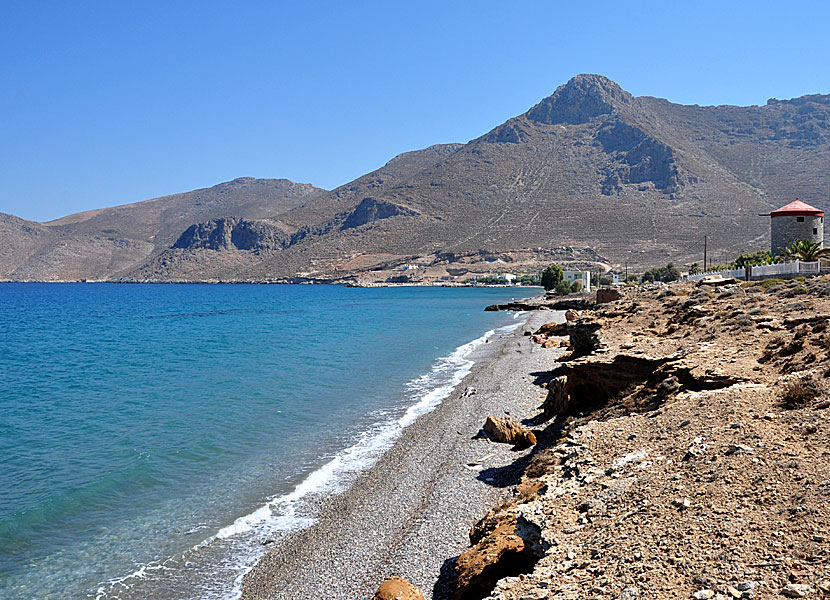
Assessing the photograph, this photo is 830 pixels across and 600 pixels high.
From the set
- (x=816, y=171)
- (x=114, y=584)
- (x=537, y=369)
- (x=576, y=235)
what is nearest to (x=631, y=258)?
(x=576, y=235)

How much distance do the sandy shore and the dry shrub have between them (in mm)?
4296

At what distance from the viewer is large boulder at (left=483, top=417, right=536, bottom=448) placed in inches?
485

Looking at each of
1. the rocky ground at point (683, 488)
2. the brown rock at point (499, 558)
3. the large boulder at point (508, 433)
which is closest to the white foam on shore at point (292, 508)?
the large boulder at point (508, 433)

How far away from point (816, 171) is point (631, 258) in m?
62.6

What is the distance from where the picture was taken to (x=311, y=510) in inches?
398

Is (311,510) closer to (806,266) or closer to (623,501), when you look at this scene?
(623,501)

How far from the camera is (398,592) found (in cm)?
654

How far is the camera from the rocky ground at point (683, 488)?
15.6 feet

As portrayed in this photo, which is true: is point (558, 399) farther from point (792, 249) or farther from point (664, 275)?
point (664, 275)

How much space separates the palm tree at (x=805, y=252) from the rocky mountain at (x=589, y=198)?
61159 millimetres

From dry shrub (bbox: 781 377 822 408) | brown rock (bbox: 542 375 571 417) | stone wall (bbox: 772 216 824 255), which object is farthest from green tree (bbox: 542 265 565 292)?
dry shrub (bbox: 781 377 822 408)

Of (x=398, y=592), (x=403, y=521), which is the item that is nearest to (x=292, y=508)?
(x=403, y=521)

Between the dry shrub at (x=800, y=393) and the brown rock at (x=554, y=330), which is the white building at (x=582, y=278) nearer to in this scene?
the brown rock at (x=554, y=330)

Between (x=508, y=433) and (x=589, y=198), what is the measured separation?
137592mm
